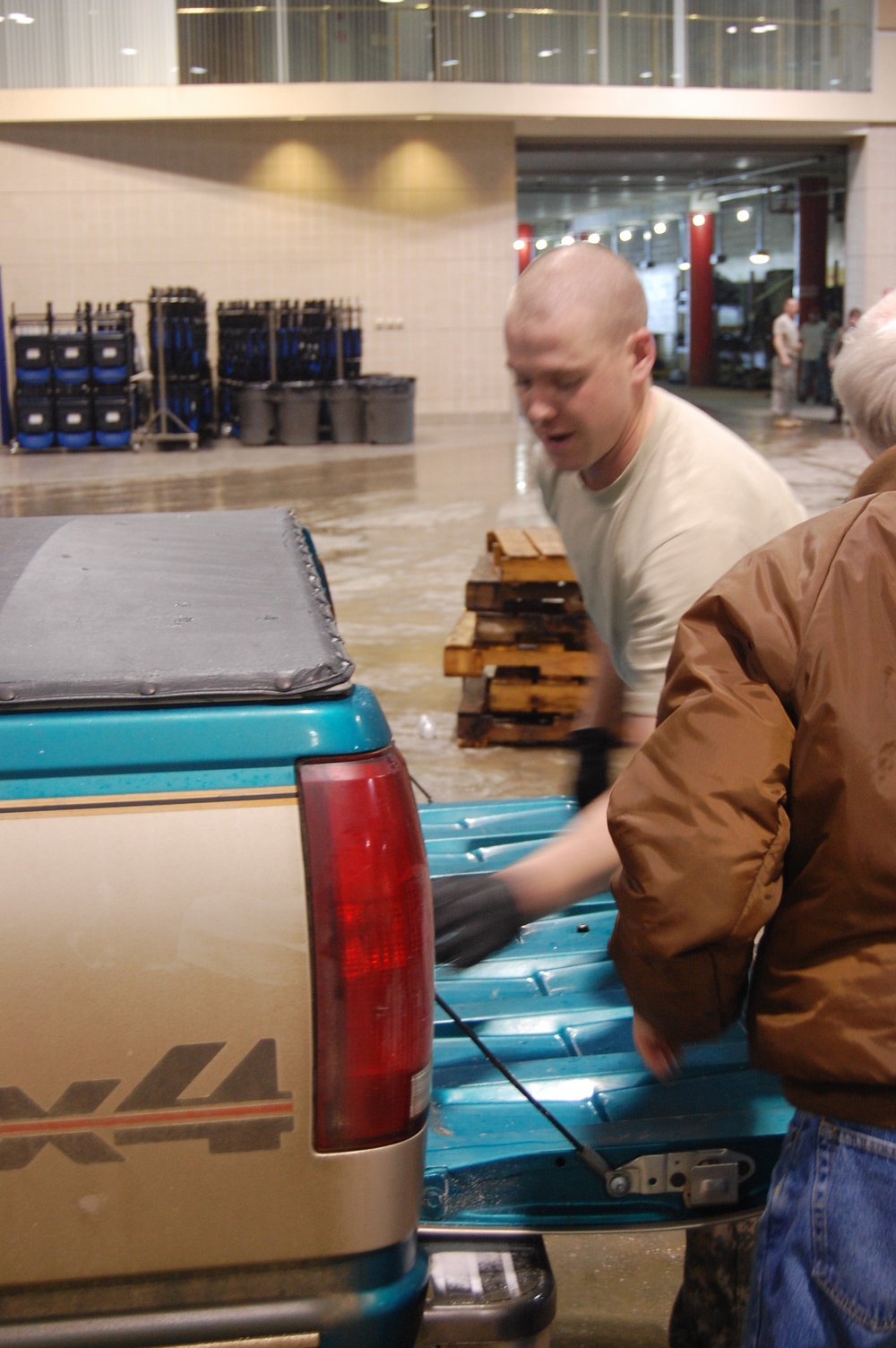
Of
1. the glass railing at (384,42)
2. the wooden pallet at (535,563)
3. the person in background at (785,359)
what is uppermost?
the glass railing at (384,42)

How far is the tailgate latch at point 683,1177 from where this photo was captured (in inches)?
86.5

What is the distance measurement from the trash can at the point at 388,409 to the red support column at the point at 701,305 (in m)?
19.7

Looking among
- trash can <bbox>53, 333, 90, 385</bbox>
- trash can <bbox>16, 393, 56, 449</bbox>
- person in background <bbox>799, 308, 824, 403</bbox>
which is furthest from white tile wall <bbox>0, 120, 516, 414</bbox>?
person in background <bbox>799, 308, 824, 403</bbox>

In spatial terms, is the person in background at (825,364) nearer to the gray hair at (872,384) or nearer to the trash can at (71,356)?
the trash can at (71,356)

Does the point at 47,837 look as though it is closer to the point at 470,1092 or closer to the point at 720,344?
the point at 470,1092

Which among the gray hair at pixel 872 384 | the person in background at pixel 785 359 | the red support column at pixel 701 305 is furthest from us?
the red support column at pixel 701 305

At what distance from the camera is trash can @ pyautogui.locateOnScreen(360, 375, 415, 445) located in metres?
20.7

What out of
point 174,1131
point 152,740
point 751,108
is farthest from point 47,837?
point 751,108

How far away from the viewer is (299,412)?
68.4ft

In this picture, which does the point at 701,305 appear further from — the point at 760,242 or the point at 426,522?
the point at 426,522

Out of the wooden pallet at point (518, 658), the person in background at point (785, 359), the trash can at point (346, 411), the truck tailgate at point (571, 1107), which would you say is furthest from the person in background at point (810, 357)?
the truck tailgate at point (571, 1107)

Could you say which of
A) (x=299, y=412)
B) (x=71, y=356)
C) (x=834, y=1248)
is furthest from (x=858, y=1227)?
(x=299, y=412)

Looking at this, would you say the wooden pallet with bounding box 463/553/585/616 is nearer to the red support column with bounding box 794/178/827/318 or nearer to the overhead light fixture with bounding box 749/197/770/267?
the red support column with bounding box 794/178/827/318

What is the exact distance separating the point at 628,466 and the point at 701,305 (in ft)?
125
